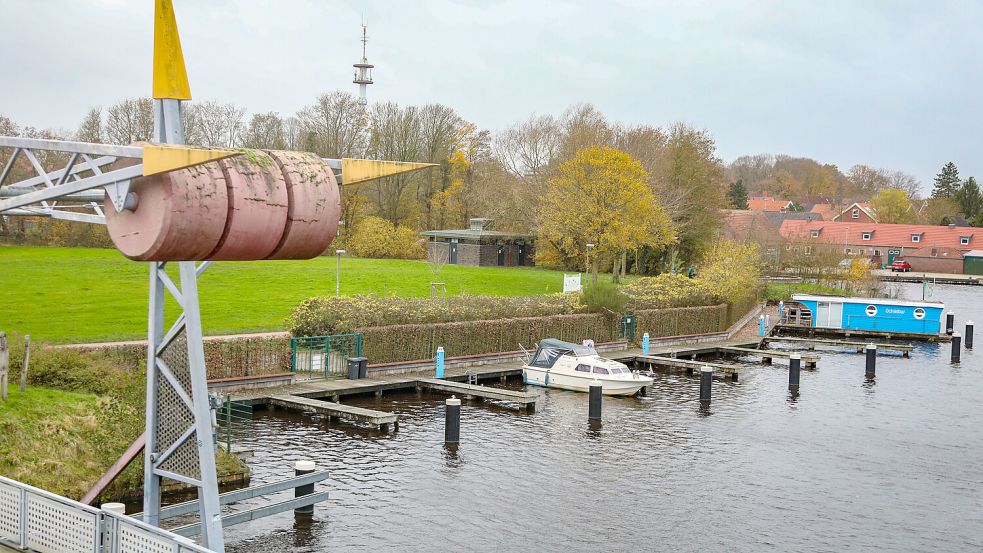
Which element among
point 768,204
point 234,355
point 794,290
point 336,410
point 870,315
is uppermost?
point 768,204

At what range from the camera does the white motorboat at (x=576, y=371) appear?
35688 mm

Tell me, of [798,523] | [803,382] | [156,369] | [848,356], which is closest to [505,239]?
[848,356]

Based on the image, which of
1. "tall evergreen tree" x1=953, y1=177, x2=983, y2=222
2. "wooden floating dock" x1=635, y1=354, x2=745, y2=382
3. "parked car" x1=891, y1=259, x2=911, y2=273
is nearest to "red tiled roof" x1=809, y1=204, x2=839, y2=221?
"tall evergreen tree" x1=953, y1=177, x2=983, y2=222

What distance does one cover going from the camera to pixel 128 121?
78.6 m

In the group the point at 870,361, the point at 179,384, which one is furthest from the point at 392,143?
the point at 179,384

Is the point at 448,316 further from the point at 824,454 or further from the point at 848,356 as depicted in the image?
the point at 848,356

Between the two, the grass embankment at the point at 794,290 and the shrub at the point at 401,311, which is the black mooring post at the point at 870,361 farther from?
the grass embankment at the point at 794,290

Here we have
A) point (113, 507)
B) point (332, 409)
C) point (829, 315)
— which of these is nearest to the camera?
point (113, 507)

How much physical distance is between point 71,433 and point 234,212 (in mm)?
12770

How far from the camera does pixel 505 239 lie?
82.8 meters

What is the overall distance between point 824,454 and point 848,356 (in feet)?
80.8

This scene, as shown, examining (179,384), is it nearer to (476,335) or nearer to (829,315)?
(476,335)

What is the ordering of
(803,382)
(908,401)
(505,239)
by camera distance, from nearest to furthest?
1. (908,401)
2. (803,382)
3. (505,239)

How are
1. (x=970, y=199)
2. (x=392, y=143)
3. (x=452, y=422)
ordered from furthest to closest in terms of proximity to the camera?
1. (x=970, y=199)
2. (x=392, y=143)
3. (x=452, y=422)
